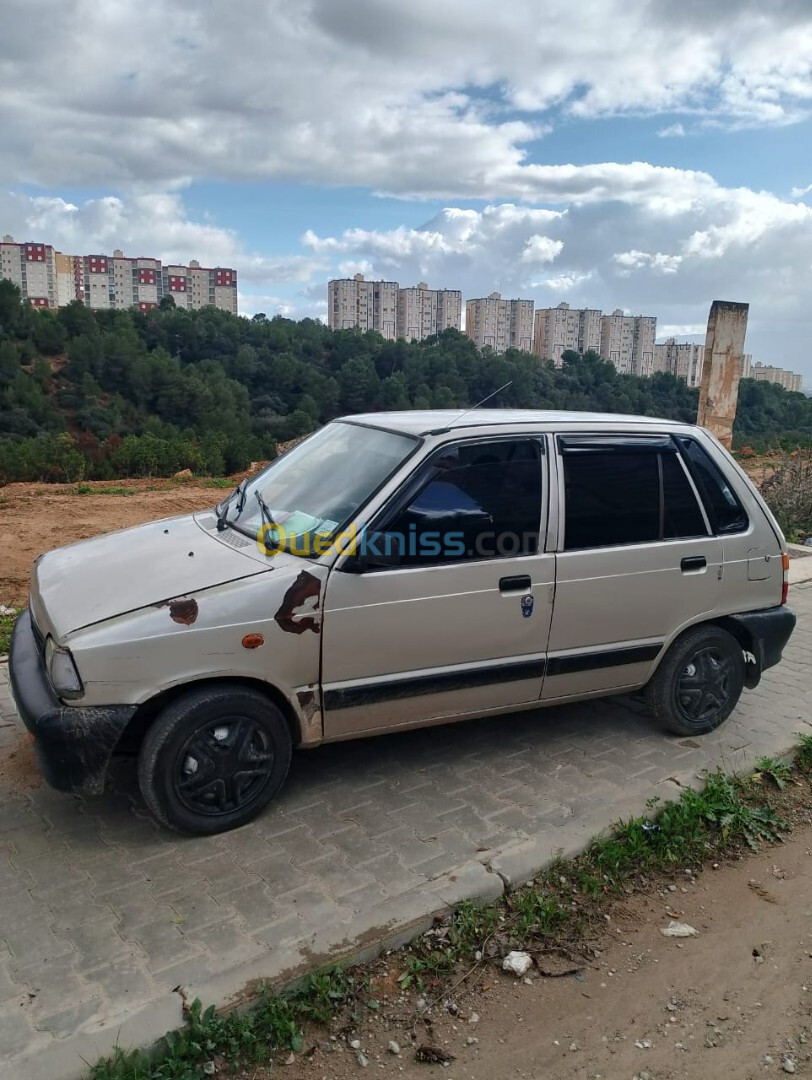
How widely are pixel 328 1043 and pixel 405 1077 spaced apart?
0.27 meters

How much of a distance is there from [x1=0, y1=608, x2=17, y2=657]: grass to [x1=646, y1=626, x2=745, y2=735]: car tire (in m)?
4.11

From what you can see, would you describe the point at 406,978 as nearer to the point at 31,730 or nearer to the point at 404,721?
the point at 404,721

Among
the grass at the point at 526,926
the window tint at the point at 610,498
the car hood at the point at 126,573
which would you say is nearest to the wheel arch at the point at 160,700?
the car hood at the point at 126,573

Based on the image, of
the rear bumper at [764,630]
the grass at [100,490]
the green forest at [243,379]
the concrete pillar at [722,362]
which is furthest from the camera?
the green forest at [243,379]

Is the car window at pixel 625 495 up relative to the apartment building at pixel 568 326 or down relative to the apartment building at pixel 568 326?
down

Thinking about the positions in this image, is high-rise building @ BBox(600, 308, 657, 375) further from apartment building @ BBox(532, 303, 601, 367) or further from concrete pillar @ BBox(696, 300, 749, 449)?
concrete pillar @ BBox(696, 300, 749, 449)

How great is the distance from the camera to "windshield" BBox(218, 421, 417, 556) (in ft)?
12.1

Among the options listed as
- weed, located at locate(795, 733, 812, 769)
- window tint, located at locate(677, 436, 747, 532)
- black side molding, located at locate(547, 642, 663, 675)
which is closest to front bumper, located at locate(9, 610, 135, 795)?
black side molding, located at locate(547, 642, 663, 675)

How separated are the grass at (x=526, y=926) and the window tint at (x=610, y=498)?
1.32 metres

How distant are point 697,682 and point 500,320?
173ft

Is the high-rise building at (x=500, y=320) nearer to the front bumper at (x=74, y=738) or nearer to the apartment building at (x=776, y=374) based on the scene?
the apartment building at (x=776, y=374)

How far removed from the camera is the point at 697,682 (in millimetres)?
4609

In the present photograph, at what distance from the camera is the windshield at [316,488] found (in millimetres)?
3695

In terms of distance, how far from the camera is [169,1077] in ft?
7.70
